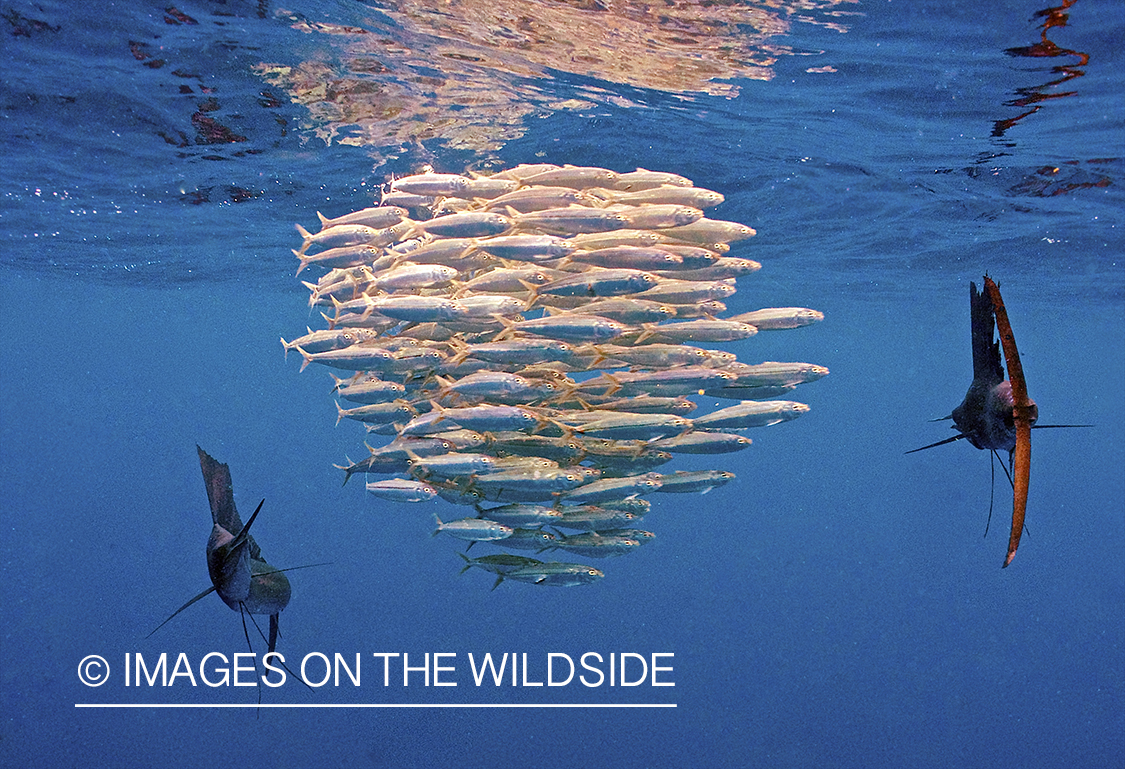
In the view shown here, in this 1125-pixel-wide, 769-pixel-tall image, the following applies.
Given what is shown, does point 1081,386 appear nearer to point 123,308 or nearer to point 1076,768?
point 1076,768

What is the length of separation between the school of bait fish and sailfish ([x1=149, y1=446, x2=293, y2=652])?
4.52 ft

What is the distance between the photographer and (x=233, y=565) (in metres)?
4.37

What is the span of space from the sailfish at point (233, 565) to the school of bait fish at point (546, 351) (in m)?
1.38

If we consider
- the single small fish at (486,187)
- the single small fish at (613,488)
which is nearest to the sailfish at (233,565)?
the single small fish at (613,488)

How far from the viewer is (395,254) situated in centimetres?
626

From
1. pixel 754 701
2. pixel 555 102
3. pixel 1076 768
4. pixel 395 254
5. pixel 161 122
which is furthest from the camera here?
Answer: pixel 754 701

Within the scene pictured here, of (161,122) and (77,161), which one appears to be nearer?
(161,122)

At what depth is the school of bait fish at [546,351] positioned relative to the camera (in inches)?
223

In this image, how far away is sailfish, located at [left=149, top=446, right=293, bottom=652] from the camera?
439 centimetres

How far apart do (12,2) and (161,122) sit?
10.9ft

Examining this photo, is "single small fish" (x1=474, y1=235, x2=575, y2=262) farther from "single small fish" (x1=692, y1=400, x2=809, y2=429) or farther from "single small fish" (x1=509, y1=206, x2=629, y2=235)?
"single small fish" (x1=692, y1=400, x2=809, y2=429)

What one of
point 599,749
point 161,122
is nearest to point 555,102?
point 161,122

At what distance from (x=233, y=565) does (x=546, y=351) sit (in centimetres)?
267

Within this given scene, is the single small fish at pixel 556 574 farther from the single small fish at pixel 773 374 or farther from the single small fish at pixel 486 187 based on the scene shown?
the single small fish at pixel 486 187
